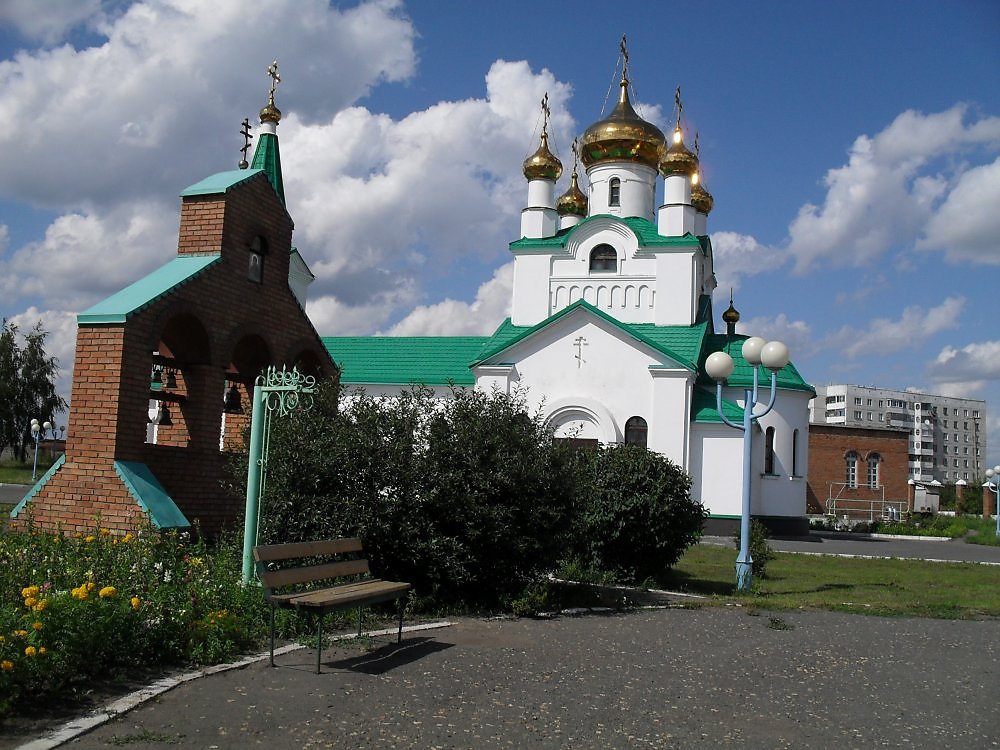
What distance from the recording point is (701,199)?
1273 inches

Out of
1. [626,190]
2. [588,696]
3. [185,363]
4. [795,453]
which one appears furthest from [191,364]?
[626,190]

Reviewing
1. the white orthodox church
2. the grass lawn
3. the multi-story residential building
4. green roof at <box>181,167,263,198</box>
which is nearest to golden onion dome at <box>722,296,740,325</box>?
the white orthodox church

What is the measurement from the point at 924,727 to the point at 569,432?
20.0m

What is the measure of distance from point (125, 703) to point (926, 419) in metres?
124

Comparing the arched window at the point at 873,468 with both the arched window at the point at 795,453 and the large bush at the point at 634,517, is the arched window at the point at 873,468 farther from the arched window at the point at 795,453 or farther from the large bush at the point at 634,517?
the large bush at the point at 634,517

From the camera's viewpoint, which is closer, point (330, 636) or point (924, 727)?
point (924, 727)

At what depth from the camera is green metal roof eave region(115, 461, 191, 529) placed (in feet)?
27.6

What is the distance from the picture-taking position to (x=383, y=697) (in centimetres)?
541

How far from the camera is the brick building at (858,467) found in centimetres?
4475

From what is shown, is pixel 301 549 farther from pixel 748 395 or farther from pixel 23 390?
pixel 23 390

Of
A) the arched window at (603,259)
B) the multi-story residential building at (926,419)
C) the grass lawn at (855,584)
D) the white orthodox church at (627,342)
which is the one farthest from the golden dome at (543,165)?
the multi-story residential building at (926,419)

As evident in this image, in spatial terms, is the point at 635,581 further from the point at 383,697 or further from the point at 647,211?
the point at 647,211

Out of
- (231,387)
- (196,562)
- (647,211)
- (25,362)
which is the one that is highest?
(647,211)

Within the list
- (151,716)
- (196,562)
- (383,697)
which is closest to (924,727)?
(383,697)
